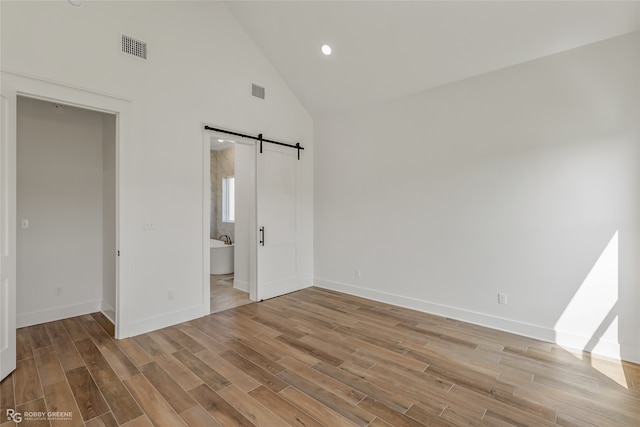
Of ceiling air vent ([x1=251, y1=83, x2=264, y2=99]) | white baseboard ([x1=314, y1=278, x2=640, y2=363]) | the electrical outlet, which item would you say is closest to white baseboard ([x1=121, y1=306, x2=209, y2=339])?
white baseboard ([x1=314, y1=278, x2=640, y2=363])

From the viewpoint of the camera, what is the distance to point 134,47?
331 cm

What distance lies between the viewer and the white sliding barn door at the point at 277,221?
15.2 feet

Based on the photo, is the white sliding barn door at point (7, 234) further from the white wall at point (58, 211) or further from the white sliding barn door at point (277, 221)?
the white sliding barn door at point (277, 221)

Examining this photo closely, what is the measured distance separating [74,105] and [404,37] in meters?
3.53

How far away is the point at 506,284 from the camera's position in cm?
347

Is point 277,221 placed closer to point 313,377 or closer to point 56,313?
point 313,377

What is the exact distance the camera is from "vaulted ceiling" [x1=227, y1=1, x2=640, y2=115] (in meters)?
2.85

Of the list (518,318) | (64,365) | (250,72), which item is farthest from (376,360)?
(250,72)

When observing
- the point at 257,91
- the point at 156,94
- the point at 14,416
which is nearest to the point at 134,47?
the point at 156,94

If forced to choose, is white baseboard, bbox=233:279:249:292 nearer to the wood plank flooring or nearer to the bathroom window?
the wood plank flooring

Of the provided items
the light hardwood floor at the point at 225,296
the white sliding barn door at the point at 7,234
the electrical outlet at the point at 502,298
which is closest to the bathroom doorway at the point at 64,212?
the white sliding barn door at the point at 7,234

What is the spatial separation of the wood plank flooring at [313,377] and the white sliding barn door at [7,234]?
9.8 inches

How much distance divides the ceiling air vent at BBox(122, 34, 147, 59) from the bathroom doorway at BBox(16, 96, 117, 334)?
77 cm

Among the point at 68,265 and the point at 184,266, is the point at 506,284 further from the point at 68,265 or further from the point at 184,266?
the point at 68,265
